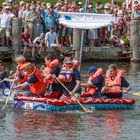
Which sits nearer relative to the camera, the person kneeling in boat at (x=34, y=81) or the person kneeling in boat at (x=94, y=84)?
the person kneeling in boat at (x=34, y=81)

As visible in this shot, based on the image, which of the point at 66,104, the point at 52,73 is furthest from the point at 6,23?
the point at 66,104

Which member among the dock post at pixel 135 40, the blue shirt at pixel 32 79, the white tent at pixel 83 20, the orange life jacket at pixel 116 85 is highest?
the white tent at pixel 83 20

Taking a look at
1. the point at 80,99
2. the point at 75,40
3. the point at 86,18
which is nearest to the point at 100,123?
the point at 80,99

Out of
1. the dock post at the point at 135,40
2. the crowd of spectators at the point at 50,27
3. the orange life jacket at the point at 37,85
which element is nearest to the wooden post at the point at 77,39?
the crowd of spectators at the point at 50,27

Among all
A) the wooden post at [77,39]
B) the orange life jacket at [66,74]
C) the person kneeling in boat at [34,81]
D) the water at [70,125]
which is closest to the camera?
the water at [70,125]

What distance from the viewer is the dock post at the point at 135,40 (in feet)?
120

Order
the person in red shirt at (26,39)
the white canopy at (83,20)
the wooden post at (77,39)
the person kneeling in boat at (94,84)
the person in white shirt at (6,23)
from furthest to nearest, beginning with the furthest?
the wooden post at (77,39) → the person in red shirt at (26,39) → the person in white shirt at (6,23) → the white canopy at (83,20) → the person kneeling in boat at (94,84)

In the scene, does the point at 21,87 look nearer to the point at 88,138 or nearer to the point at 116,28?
the point at 88,138

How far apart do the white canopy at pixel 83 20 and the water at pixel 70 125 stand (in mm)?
7226

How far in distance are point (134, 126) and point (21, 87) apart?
14.8 feet

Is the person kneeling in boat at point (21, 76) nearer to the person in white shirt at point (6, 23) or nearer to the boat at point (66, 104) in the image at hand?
the boat at point (66, 104)

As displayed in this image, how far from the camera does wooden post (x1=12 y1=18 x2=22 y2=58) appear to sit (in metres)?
34.2

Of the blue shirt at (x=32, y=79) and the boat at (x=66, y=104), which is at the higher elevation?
the blue shirt at (x=32, y=79)

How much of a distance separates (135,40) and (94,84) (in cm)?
1338
